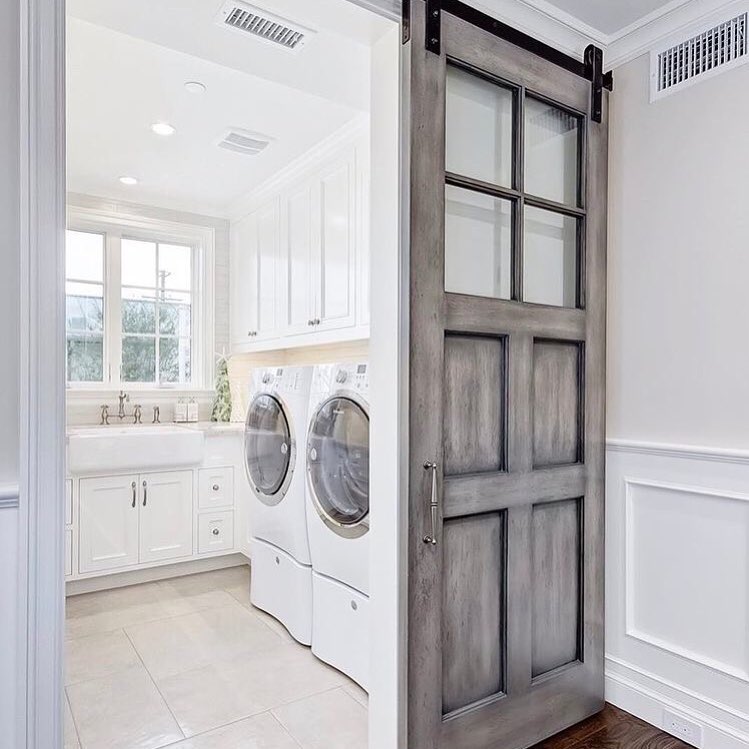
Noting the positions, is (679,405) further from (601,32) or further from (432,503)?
(601,32)

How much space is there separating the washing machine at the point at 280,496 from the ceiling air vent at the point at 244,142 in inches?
46.6

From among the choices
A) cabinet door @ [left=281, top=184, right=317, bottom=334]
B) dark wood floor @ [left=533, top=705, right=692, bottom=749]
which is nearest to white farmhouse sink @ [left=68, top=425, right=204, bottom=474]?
cabinet door @ [left=281, top=184, right=317, bottom=334]

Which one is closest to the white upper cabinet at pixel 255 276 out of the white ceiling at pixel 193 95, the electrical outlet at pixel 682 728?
→ the white ceiling at pixel 193 95

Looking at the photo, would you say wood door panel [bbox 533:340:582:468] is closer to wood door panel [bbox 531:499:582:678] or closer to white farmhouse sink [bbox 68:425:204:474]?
wood door panel [bbox 531:499:582:678]

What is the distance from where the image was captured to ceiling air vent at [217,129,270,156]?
297 centimetres

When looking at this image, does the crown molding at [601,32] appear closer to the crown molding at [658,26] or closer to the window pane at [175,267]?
the crown molding at [658,26]

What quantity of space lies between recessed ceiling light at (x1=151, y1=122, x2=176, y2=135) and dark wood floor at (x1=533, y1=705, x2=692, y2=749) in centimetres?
302

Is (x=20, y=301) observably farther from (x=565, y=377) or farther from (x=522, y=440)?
(x=565, y=377)

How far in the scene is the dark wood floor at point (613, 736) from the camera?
6.39 ft

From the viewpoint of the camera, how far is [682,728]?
77.2 inches

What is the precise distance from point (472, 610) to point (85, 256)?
3367 mm

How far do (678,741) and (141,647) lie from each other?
2214mm

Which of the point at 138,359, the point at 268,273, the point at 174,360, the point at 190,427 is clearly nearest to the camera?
the point at 268,273

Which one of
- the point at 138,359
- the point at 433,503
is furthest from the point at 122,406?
the point at 433,503
